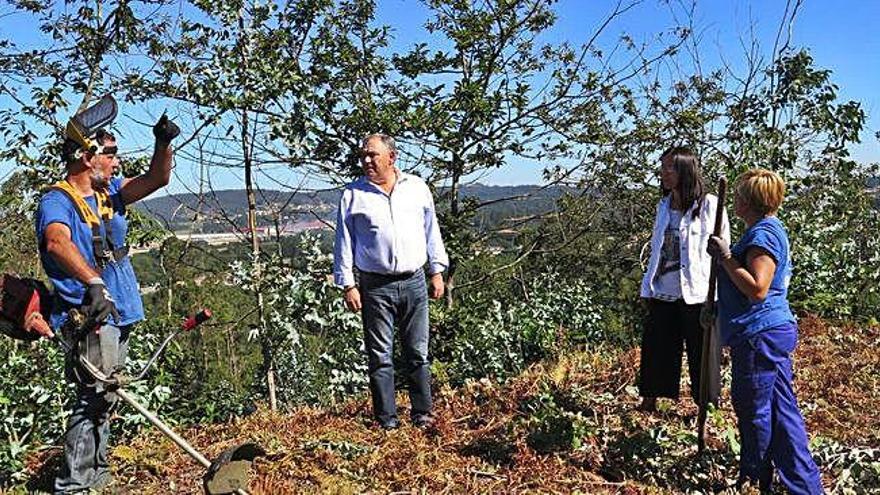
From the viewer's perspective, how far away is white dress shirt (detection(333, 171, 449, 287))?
4578mm

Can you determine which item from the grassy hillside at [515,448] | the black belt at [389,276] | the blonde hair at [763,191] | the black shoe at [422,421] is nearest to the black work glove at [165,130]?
the black belt at [389,276]

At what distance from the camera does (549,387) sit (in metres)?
5.35

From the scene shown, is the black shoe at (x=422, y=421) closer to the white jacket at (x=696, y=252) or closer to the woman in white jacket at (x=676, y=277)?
the woman in white jacket at (x=676, y=277)

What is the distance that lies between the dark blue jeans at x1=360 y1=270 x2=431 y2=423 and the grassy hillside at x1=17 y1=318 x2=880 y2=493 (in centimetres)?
20

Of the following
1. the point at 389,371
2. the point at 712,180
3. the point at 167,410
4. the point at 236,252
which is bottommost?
the point at 167,410

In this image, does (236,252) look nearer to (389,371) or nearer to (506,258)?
(389,371)

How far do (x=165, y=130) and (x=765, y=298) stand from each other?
9.47 feet

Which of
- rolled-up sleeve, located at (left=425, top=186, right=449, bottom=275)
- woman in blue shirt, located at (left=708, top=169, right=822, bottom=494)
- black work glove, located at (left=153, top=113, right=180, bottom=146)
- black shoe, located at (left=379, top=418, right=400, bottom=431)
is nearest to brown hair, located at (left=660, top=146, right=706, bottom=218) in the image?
woman in blue shirt, located at (left=708, top=169, right=822, bottom=494)

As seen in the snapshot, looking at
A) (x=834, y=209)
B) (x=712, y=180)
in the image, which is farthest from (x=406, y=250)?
(x=834, y=209)

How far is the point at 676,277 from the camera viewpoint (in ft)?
14.8

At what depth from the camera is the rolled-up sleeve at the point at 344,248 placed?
15.2 feet

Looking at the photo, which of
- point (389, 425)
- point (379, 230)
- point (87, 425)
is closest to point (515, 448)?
point (389, 425)

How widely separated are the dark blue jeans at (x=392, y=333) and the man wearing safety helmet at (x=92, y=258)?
1.33 m

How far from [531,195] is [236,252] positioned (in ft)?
11.6
